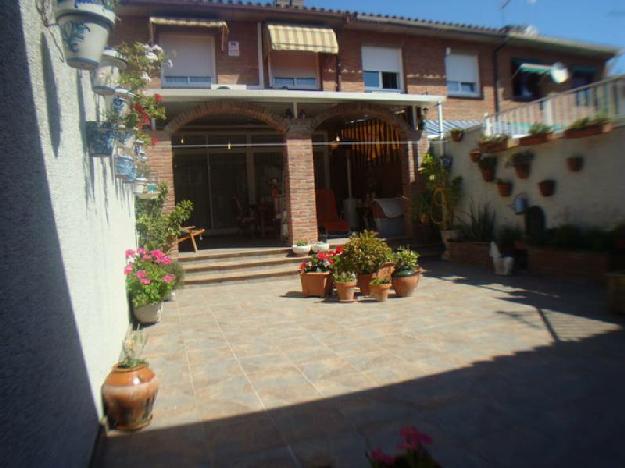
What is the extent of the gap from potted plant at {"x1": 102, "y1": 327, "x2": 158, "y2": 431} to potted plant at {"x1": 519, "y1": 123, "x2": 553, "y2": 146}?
799 cm

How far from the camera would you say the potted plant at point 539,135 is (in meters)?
8.36

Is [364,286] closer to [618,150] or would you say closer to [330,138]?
[618,150]

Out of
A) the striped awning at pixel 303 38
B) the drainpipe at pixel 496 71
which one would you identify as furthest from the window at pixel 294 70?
the drainpipe at pixel 496 71

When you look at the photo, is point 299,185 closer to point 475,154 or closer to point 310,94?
point 310,94

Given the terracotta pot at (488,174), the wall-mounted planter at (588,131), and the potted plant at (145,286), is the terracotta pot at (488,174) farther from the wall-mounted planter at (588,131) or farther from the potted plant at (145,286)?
the potted plant at (145,286)

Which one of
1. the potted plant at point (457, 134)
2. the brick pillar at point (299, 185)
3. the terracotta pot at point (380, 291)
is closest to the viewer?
the terracotta pot at point (380, 291)

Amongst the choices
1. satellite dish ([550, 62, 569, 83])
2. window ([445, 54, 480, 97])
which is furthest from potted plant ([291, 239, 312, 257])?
satellite dish ([550, 62, 569, 83])

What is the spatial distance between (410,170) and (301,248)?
3720mm

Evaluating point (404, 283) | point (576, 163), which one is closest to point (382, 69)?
point (576, 163)

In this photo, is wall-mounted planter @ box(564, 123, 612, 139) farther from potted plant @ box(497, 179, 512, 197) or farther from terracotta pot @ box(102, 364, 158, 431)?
terracotta pot @ box(102, 364, 158, 431)

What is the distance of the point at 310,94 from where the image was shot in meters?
10.1

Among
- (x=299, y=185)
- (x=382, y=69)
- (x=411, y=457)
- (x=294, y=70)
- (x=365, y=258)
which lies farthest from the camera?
(x=382, y=69)

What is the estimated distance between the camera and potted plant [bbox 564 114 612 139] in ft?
23.9

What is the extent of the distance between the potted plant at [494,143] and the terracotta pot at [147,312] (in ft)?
24.5
